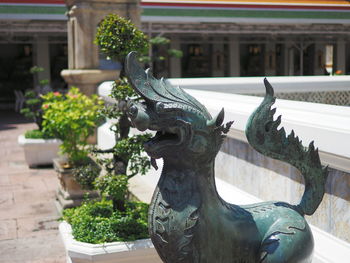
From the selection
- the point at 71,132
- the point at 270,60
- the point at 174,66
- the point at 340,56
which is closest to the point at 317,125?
the point at 71,132

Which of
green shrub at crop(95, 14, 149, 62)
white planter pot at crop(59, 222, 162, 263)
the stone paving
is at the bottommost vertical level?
the stone paving

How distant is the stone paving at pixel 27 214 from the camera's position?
5008mm

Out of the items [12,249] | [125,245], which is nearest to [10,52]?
[12,249]

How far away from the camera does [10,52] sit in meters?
22.3

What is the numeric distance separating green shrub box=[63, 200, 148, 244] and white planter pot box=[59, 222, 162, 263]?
10cm

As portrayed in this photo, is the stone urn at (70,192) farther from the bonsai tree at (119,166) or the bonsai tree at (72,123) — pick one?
the bonsai tree at (119,166)

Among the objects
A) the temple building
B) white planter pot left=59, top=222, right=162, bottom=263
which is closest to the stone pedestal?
white planter pot left=59, top=222, right=162, bottom=263

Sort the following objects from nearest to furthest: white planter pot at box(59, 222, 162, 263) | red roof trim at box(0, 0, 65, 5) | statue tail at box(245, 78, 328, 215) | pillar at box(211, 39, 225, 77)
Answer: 1. statue tail at box(245, 78, 328, 215)
2. white planter pot at box(59, 222, 162, 263)
3. red roof trim at box(0, 0, 65, 5)
4. pillar at box(211, 39, 225, 77)

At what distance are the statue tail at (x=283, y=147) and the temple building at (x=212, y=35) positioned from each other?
1443 centimetres

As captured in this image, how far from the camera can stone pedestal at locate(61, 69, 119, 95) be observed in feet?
32.2

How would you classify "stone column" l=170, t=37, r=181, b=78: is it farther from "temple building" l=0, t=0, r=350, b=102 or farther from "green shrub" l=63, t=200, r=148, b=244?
"green shrub" l=63, t=200, r=148, b=244

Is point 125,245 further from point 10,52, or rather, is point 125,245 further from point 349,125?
point 10,52

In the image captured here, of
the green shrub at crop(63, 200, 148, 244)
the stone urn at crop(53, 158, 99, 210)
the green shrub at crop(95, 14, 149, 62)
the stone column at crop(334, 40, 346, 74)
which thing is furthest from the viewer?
the stone column at crop(334, 40, 346, 74)

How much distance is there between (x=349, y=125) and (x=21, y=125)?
13.6 m
